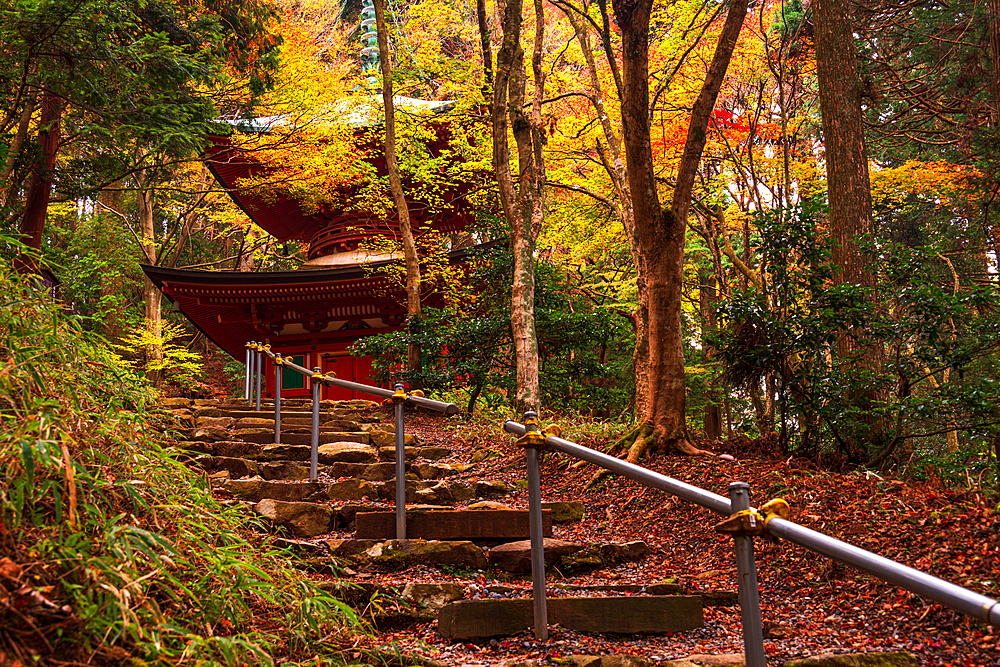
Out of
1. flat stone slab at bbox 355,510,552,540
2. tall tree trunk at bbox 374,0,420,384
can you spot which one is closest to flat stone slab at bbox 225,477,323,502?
flat stone slab at bbox 355,510,552,540

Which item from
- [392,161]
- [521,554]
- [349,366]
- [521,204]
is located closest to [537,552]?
[521,554]

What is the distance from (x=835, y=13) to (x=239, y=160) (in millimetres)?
10563

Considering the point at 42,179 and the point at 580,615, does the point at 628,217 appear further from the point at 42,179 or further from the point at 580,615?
the point at 580,615

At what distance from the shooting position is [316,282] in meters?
13.3

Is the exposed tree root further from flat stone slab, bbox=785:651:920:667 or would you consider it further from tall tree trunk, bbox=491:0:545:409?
flat stone slab, bbox=785:651:920:667

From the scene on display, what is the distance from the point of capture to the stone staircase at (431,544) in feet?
9.80

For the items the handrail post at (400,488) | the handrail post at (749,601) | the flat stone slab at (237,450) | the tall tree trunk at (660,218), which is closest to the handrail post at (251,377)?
the flat stone slab at (237,450)

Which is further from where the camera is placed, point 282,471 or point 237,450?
point 237,450

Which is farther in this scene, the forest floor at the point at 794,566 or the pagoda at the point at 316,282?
the pagoda at the point at 316,282

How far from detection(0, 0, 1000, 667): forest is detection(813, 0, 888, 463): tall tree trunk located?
29 mm

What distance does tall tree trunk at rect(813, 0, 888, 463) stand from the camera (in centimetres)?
661

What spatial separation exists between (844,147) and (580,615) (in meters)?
5.92

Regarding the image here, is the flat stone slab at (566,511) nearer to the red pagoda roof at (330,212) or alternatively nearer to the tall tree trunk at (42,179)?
the tall tree trunk at (42,179)

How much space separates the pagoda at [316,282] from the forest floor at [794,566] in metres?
7.70
